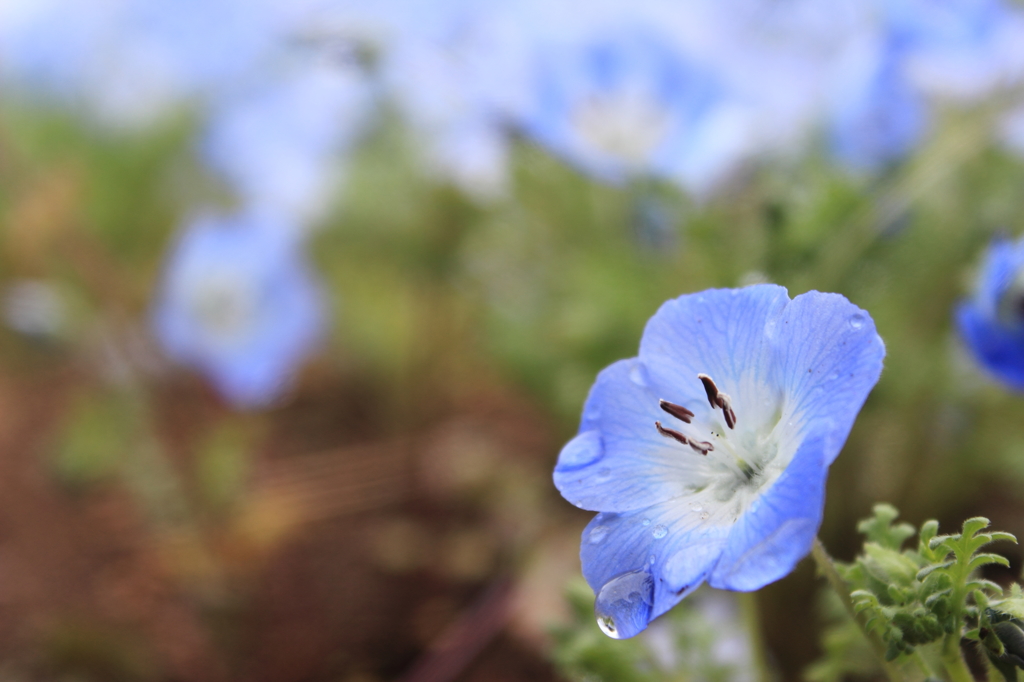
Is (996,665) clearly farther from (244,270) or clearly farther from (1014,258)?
(244,270)

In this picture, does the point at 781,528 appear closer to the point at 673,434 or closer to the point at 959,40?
the point at 673,434

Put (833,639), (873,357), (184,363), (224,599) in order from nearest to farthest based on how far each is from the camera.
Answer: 1. (873,357)
2. (833,639)
3. (224,599)
4. (184,363)

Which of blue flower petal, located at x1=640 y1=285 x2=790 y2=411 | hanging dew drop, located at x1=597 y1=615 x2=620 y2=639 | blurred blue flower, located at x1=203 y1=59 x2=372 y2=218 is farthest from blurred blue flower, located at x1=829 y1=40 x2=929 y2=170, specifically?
blurred blue flower, located at x1=203 y1=59 x2=372 y2=218

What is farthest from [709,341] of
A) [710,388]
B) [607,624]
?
[607,624]

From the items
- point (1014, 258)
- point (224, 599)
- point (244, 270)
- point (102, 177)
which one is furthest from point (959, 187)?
point (102, 177)

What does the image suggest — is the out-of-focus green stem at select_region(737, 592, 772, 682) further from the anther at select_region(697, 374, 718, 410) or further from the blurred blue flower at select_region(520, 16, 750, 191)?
the blurred blue flower at select_region(520, 16, 750, 191)

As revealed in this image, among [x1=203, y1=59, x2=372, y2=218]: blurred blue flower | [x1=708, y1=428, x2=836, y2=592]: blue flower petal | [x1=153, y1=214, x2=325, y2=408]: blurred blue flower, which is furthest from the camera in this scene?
[x1=203, y1=59, x2=372, y2=218]: blurred blue flower

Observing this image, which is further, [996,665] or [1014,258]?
[1014,258]
